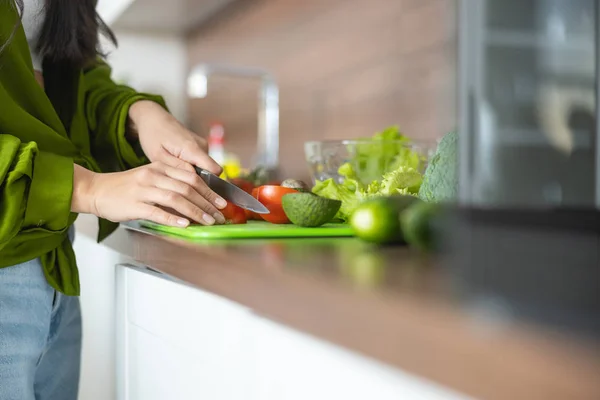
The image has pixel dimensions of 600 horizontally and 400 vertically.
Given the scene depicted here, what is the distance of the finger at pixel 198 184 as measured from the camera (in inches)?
34.0

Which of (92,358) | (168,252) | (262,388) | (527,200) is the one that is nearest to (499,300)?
(527,200)

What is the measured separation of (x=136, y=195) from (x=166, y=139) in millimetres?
217

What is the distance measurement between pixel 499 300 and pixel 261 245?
0.41 meters

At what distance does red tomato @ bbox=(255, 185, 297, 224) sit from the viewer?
961 millimetres

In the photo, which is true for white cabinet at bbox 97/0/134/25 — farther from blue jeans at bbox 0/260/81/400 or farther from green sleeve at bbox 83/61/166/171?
blue jeans at bbox 0/260/81/400

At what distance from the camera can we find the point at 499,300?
0.35m

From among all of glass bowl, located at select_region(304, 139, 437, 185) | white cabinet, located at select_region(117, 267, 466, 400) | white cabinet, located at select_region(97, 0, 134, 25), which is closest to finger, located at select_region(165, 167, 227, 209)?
white cabinet, located at select_region(117, 267, 466, 400)

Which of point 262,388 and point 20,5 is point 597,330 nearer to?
point 262,388

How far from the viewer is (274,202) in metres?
0.96

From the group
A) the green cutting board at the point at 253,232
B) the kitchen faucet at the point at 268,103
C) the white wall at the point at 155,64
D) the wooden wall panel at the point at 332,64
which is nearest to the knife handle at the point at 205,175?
the green cutting board at the point at 253,232

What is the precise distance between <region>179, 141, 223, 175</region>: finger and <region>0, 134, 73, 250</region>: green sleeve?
195 mm

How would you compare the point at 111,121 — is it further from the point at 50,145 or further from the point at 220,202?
the point at 220,202

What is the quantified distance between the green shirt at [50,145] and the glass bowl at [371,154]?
314mm

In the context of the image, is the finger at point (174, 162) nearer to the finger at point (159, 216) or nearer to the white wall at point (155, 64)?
the finger at point (159, 216)
